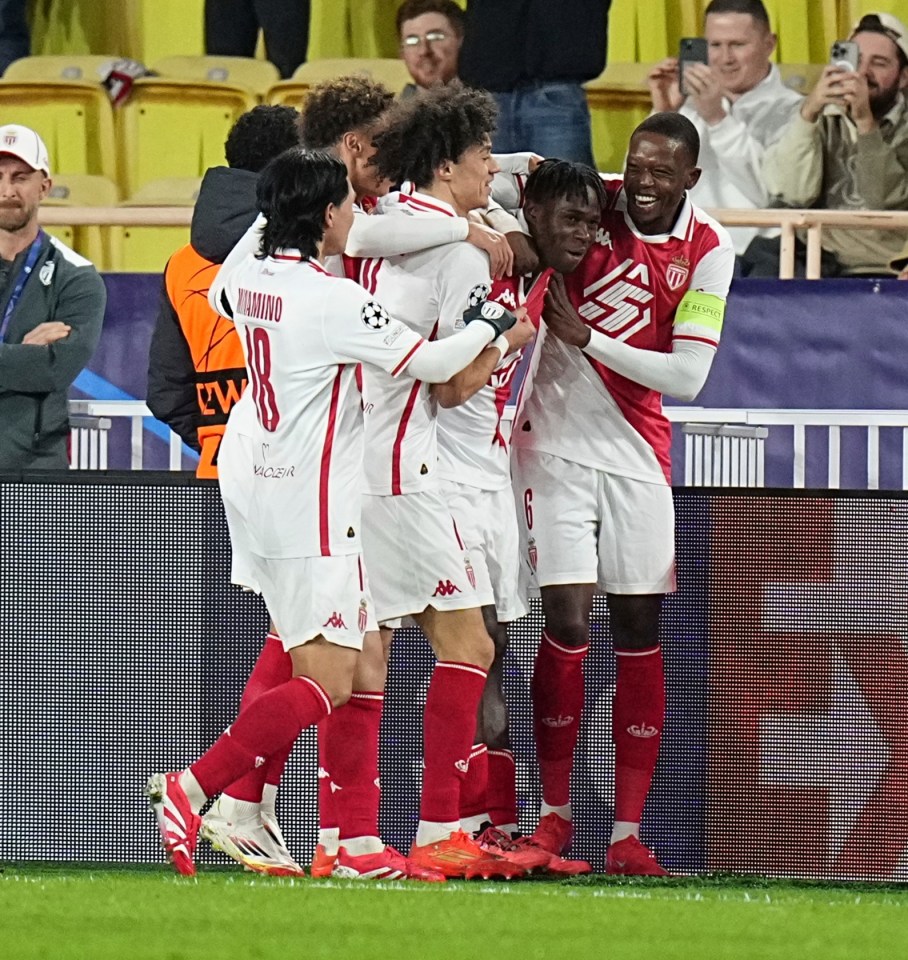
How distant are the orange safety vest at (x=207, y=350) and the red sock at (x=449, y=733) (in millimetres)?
1184

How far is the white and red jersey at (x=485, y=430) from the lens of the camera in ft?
17.3

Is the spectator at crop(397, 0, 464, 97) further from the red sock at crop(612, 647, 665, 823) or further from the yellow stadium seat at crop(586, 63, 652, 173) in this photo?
the red sock at crop(612, 647, 665, 823)

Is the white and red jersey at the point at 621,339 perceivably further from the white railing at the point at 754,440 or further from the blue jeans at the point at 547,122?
the blue jeans at the point at 547,122

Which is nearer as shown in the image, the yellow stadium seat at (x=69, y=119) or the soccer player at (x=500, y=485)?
the soccer player at (x=500, y=485)

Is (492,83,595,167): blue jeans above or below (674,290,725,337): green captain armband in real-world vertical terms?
above

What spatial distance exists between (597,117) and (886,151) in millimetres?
1608

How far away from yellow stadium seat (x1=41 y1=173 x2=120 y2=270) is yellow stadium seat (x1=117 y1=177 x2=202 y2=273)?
0.27ft

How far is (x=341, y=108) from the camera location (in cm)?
554

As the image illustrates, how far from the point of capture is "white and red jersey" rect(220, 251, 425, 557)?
186 inches

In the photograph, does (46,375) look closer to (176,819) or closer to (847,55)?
(176,819)

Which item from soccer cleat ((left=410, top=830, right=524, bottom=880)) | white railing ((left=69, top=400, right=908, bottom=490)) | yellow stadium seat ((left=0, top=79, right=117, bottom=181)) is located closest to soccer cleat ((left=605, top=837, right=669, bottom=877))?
soccer cleat ((left=410, top=830, right=524, bottom=880))

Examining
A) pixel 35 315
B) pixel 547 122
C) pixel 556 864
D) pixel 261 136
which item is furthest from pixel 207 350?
pixel 547 122

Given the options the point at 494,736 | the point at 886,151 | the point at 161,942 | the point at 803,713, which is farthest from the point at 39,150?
the point at 886,151

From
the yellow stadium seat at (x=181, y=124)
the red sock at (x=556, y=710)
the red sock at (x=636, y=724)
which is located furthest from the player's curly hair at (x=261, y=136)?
the yellow stadium seat at (x=181, y=124)
